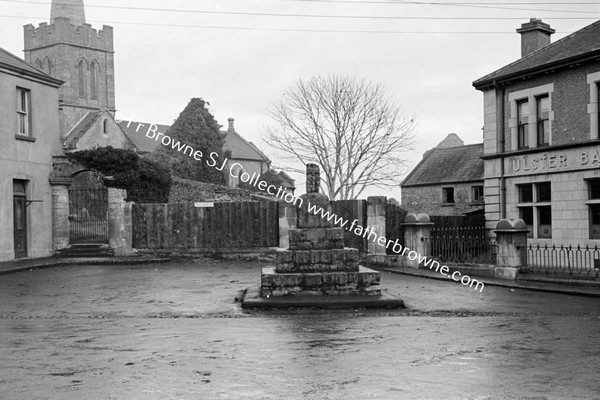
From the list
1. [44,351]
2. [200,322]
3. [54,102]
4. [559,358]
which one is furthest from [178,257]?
[559,358]

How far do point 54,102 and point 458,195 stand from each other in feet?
86.0

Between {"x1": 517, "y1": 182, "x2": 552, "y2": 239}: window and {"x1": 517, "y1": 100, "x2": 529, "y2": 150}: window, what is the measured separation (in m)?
1.56

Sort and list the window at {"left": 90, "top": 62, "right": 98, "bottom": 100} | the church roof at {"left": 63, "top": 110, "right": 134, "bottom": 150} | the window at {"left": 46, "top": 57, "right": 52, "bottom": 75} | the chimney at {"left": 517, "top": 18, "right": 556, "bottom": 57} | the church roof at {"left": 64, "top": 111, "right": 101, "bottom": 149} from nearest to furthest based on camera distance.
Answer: the chimney at {"left": 517, "top": 18, "right": 556, "bottom": 57} → the church roof at {"left": 64, "top": 111, "right": 101, "bottom": 149} → the church roof at {"left": 63, "top": 110, "right": 134, "bottom": 150} → the window at {"left": 46, "top": 57, "right": 52, "bottom": 75} → the window at {"left": 90, "top": 62, "right": 98, "bottom": 100}

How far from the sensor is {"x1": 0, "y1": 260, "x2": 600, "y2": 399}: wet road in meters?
6.65

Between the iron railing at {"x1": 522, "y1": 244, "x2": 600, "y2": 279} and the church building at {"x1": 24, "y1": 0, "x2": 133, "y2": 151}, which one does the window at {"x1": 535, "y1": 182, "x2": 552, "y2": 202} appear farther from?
the church building at {"x1": 24, "y1": 0, "x2": 133, "y2": 151}

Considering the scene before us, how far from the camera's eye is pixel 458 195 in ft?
147

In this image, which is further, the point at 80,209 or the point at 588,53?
the point at 80,209

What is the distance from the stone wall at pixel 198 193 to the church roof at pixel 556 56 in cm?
1697

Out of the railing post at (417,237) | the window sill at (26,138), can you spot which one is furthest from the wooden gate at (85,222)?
the railing post at (417,237)

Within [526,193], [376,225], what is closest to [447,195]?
[526,193]

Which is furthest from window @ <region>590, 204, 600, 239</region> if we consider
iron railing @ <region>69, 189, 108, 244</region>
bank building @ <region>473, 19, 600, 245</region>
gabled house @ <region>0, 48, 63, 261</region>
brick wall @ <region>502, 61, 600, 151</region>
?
gabled house @ <region>0, 48, 63, 261</region>

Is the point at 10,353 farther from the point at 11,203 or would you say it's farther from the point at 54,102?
the point at 54,102

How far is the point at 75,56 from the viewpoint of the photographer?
78.7m

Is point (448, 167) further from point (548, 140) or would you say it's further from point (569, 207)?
point (569, 207)
